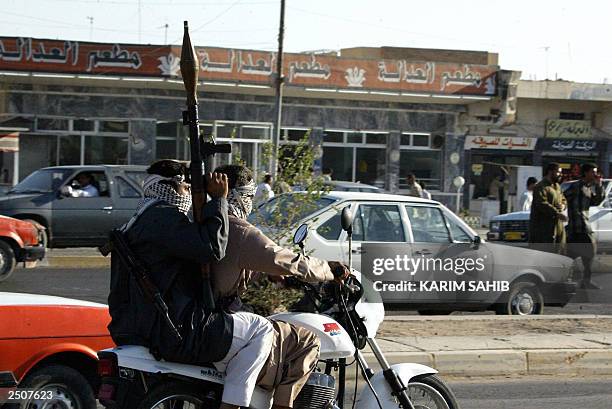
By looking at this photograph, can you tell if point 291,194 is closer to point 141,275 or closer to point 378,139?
point 141,275

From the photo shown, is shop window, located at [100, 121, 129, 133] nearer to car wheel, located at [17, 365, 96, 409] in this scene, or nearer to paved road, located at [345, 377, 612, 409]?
paved road, located at [345, 377, 612, 409]

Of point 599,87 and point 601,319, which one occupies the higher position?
point 599,87

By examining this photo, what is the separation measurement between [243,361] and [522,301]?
818 cm

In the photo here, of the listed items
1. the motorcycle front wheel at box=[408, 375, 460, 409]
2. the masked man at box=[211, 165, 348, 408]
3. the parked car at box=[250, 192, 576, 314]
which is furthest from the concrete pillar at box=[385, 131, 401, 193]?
the masked man at box=[211, 165, 348, 408]

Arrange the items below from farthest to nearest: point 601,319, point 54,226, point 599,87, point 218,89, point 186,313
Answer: point 599,87 → point 218,89 → point 54,226 → point 601,319 → point 186,313

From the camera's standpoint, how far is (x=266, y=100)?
35062 millimetres

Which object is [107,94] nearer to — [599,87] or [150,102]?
[150,102]

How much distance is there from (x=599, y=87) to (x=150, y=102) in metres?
18.7

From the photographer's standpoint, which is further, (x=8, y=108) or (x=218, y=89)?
(x=218, y=89)

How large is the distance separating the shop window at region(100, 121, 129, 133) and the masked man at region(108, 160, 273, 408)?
28534 millimetres

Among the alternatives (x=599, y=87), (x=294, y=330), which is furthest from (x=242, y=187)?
(x=599, y=87)

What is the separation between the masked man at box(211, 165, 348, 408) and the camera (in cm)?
484

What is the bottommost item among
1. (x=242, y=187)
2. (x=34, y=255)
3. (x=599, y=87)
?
(x=34, y=255)

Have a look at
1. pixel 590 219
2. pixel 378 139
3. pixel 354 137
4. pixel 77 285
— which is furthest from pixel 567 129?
pixel 77 285
